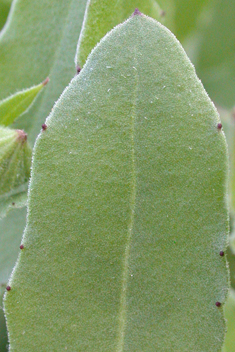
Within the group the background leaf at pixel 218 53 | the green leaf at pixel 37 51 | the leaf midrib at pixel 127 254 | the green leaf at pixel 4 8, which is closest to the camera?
the leaf midrib at pixel 127 254

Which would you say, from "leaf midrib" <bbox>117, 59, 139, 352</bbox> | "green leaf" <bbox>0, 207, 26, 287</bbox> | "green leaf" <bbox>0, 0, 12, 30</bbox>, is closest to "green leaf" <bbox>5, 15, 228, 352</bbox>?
"leaf midrib" <bbox>117, 59, 139, 352</bbox>

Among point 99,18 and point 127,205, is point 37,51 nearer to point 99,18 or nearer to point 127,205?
point 99,18

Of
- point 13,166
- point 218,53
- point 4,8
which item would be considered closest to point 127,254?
point 13,166

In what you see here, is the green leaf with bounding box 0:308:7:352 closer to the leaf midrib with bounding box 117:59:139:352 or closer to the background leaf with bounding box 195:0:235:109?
the leaf midrib with bounding box 117:59:139:352

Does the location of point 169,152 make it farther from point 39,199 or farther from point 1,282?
point 1,282

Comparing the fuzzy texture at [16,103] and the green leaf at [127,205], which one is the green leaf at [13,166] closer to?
the fuzzy texture at [16,103]

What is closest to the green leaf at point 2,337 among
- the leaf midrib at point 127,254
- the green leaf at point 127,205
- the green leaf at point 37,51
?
the green leaf at point 127,205

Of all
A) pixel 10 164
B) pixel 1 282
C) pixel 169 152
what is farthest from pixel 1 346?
pixel 169 152
